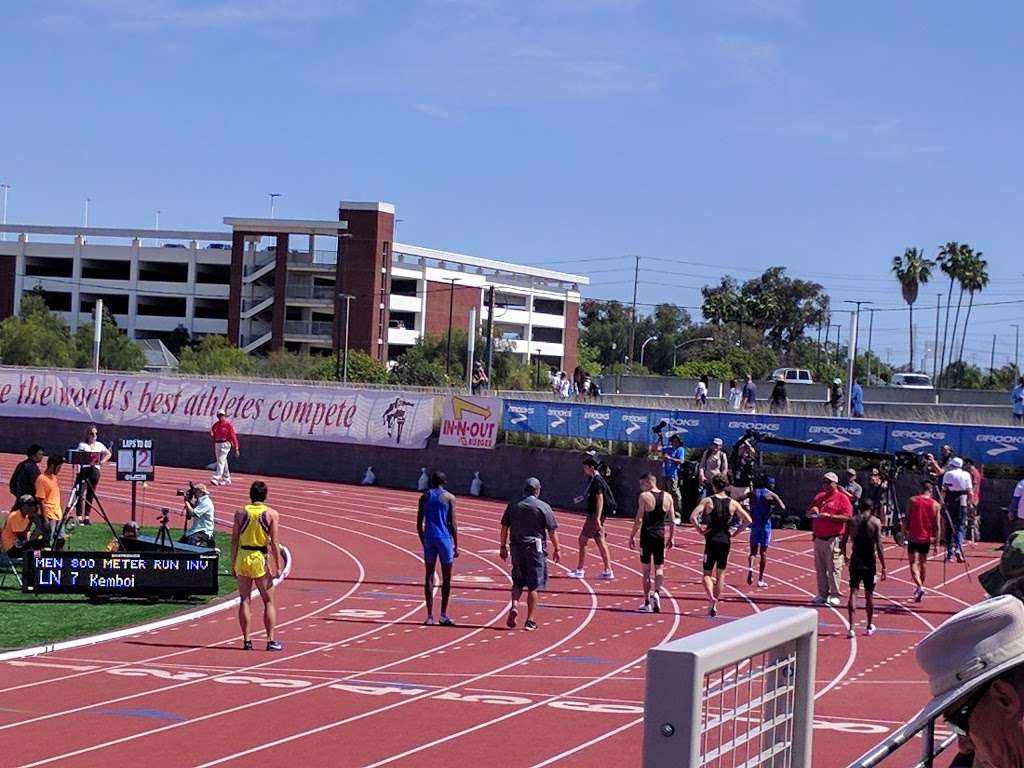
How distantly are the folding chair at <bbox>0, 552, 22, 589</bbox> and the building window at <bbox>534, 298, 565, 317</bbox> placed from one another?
290ft

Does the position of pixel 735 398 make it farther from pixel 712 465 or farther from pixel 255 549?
pixel 255 549

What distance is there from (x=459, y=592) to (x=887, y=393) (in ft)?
131

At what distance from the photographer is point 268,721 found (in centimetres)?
1198

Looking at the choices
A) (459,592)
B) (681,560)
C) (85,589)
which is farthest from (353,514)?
(85,589)

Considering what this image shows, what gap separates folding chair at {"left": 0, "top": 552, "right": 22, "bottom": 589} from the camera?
19.3 meters

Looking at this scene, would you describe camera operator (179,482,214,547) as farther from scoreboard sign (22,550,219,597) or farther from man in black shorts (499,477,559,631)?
man in black shorts (499,477,559,631)

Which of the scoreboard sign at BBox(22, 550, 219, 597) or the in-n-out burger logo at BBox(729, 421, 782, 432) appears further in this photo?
the in-n-out burger logo at BBox(729, 421, 782, 432)

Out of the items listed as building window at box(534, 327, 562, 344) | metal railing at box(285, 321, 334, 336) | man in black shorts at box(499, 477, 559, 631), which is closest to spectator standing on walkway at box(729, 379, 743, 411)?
man in black shorts at box(499, 477, 559, 631)

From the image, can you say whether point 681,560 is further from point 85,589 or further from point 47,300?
point 47,300

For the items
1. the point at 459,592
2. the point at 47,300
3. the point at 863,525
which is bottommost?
the point at 459,592

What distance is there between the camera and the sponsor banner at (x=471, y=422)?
38.2 metres

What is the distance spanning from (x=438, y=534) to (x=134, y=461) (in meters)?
7.06

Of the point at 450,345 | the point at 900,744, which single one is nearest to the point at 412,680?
the point at 900,744

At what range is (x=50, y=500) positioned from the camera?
65.1 ft
